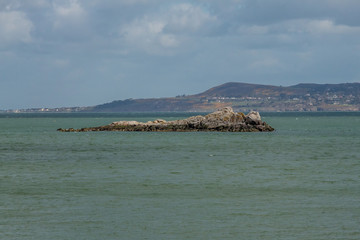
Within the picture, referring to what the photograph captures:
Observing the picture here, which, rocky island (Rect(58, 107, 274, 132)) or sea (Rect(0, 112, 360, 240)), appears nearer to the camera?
sea (Rect(0, 112, 360, 240))

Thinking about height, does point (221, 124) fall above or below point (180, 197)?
above

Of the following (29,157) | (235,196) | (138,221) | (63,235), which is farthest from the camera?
(29,157)

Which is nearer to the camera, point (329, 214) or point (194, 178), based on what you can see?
point (329, 214)

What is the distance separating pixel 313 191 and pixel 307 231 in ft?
31.8

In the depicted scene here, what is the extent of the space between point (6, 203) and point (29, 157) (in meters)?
25.9

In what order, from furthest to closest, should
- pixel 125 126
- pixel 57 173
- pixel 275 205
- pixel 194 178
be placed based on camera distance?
pixel 125 126
pixel 57 173
pixel 194 178
pixel 275 205

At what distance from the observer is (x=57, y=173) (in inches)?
1633

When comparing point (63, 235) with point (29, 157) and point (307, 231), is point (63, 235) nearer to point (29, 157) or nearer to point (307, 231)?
point (307, 231)

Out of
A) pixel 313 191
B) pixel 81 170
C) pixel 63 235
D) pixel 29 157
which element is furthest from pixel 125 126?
pixel 63 235

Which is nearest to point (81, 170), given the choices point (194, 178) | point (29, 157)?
point (194, 178)

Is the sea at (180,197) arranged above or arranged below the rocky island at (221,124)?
below

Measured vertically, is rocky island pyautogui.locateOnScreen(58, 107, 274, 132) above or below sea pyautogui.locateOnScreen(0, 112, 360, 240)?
above

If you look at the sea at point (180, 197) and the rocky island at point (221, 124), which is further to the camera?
the rocky island at point (221, 124)

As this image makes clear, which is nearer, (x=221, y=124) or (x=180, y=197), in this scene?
(x=180, y=197)
